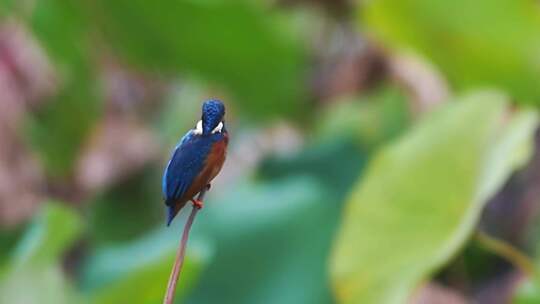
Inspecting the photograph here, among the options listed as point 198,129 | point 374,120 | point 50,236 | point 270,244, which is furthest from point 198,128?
point 374,120

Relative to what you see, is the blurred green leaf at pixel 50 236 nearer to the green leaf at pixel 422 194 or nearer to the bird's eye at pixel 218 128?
the green leaf at pixel 422 194

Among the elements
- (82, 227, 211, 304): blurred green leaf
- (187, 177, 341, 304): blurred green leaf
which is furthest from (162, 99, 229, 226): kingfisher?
(187, 177, 341, 304): blurred green leaf

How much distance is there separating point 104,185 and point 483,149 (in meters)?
0.84

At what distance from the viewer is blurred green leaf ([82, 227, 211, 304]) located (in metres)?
0.74

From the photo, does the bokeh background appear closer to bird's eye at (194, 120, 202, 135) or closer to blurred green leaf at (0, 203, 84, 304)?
blurred green leaf at (0, 203, 84, 304)

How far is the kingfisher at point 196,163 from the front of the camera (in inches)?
10.3

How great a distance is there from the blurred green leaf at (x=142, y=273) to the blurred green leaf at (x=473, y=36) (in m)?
0.30

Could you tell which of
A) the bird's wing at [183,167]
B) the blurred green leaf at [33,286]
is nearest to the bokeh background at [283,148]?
the blurred green leaf at [33,286]

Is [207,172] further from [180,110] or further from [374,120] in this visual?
[180,110]

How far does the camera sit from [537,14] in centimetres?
101

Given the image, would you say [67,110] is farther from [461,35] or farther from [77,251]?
[461,35]

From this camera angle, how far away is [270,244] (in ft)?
3.55

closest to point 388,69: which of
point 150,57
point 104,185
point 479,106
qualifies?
point 150,57

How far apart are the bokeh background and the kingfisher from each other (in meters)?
0.45
